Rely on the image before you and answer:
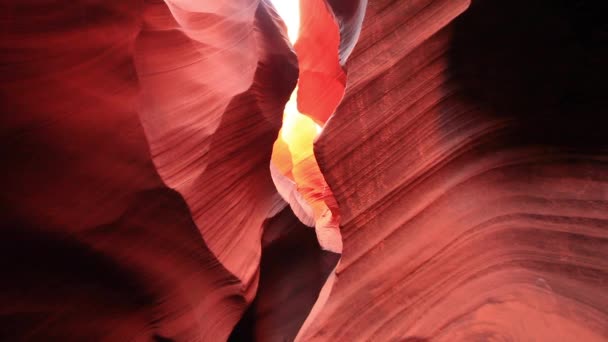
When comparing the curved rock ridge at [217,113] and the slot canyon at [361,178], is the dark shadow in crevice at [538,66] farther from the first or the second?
the curved rock ridge at [217,113]

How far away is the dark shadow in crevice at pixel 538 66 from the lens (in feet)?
4.30

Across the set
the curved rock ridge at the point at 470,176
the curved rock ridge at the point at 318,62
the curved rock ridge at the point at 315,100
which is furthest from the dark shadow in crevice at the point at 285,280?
the curved rock ridge at the point at 318,62

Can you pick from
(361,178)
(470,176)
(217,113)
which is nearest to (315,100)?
(217,113)

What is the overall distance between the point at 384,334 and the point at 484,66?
1.24 meters

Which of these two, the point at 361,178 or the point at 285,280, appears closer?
the point at 361,178

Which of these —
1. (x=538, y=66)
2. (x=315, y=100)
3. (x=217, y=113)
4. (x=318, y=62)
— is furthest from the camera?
(x=315, y=100)

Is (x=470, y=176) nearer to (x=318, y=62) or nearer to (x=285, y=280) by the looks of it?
(x=285, y=280)

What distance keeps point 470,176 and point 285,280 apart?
1701 mm

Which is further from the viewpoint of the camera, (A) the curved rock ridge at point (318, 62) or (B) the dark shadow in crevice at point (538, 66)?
(A) the curved rock ridge at point (318, 62)

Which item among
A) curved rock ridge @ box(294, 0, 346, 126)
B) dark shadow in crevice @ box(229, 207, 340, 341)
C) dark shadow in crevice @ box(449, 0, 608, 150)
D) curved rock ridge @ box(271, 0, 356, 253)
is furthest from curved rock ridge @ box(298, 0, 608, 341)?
curved rock ridge @ box(294, 0, 346, 126)

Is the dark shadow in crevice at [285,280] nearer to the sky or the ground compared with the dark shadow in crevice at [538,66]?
nearer to the ground

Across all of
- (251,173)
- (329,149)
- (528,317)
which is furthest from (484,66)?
(251,173)

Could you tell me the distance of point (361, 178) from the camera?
→ 1.65 m

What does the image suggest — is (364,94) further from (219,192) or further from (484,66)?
(219,192)
